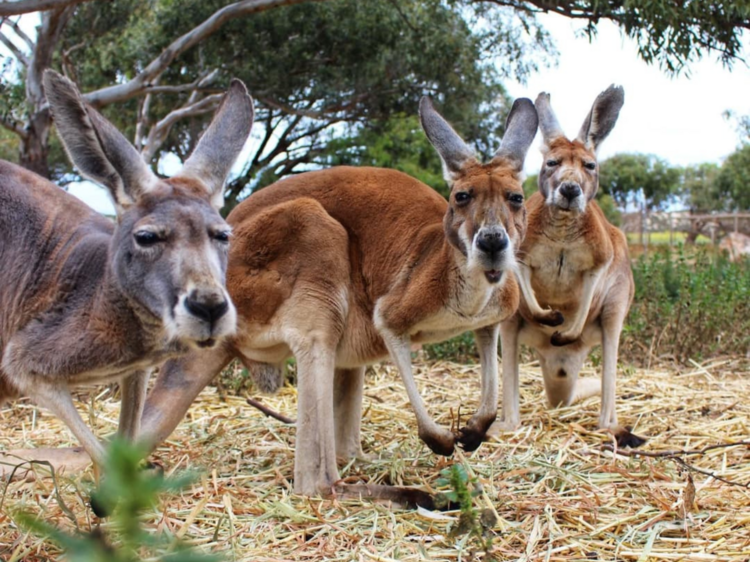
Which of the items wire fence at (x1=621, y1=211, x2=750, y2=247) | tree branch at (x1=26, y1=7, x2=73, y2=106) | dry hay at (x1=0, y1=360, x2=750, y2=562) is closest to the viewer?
dry hay at (x1=0, y1=360, x2=750, y2=562)

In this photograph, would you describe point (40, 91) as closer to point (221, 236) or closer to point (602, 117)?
point (602, 117)

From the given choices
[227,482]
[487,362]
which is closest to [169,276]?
[227,482]

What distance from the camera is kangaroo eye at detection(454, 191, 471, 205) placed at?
12.5 feet

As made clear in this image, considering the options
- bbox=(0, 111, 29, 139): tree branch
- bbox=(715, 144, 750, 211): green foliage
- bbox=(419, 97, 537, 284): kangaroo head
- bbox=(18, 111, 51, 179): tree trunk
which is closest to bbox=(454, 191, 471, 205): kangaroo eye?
bbox=(419, 97, 537, 284): kangaroo head

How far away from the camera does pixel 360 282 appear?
13.8 feet

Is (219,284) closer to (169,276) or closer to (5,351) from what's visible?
(169,276)

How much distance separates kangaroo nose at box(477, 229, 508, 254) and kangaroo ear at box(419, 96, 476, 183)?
0.60 meters

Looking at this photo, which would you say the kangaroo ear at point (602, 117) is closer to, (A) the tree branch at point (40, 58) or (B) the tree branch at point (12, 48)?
(A) the tree branch at point (40, 58)

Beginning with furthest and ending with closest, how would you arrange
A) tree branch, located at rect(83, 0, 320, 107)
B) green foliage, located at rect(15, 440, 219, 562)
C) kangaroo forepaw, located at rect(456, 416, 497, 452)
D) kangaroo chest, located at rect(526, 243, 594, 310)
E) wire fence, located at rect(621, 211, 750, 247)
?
wire fence, located at rect(621, 211, 750, 247)
tree branch, located at rect(83, 0, 320, 107)
kangaroo chest, located at rect(526, 243, 594, 310)
kangaroo forepaw, located at rect(456, 416, 497, 452)
green foliage, located at rect(15, 440, 219, 562)

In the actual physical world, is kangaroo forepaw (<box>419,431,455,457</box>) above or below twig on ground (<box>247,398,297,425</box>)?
below

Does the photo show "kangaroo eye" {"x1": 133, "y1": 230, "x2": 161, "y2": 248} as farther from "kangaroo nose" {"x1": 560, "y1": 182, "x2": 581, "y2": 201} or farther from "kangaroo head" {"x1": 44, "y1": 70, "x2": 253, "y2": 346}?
"kangaroo nose" {"x1": 560, "y1": 182, "x2": 581, "y2": 201}

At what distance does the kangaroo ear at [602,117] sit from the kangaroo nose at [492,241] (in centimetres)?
219

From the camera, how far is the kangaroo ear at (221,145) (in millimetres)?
3168

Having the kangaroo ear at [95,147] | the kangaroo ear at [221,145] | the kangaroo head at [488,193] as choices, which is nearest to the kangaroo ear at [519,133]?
the kangaroo head at [488,193]
